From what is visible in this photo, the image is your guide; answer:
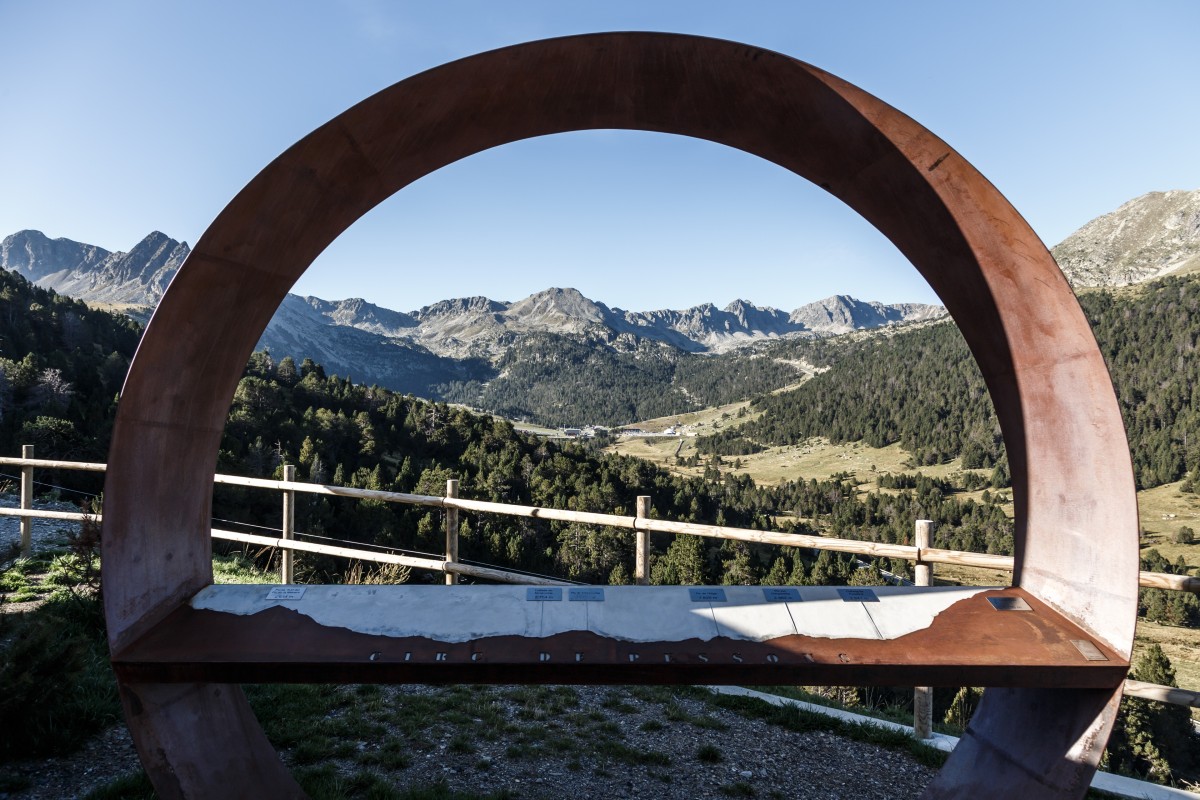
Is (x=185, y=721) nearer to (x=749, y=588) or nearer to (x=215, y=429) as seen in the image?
(x=215, y=429)

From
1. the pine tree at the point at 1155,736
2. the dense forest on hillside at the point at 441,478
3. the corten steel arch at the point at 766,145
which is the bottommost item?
the pine tree at the point at 1155,736

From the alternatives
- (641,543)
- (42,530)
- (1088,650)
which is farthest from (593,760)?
(42,530)

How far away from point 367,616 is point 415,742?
84.3 inches

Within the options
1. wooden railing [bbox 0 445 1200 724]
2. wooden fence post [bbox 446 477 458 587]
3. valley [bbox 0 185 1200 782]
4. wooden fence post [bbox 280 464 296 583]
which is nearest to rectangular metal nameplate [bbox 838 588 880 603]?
wooden railing [bbox 0 445 1200 724]

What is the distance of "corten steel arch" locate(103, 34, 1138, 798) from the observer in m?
3.06

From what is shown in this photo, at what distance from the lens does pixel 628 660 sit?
2848mm

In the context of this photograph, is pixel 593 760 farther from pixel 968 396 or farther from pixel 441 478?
pixel 968 396

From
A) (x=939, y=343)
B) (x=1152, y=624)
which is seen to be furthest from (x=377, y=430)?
(x=939, y=343)

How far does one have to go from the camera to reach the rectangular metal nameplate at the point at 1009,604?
3.29 meters

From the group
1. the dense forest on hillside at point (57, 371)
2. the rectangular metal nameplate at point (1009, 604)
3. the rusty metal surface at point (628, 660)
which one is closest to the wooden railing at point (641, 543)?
the rectangular metal nameplate at point (1009, 604)

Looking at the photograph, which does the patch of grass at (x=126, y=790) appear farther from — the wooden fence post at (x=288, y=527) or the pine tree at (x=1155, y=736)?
the pine tree at (x=1155, y=736)

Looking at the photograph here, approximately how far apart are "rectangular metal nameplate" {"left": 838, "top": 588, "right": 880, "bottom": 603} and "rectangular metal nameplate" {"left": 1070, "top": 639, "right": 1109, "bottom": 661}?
85 cm

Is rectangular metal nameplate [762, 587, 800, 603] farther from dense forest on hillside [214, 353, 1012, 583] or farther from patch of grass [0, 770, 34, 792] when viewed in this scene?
dense forest on hillside [214, 353, 1012, 583]

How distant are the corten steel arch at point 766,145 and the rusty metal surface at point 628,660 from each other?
27 cm
